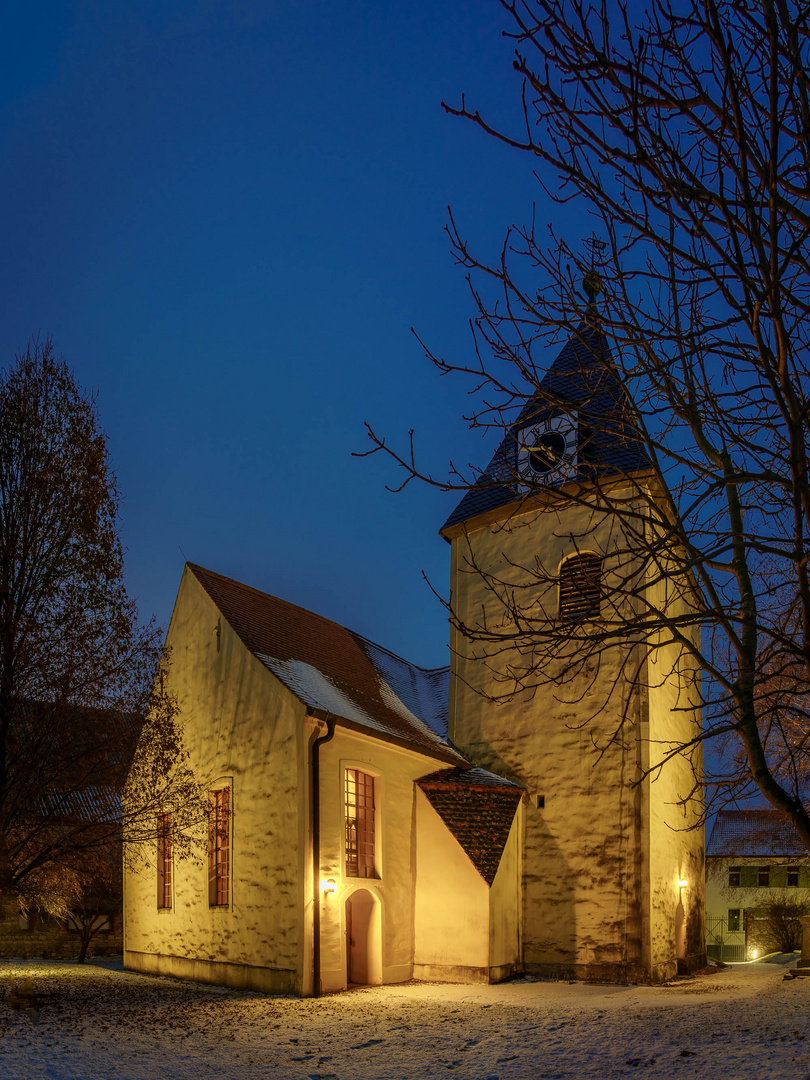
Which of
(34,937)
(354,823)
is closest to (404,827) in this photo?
(354,823)

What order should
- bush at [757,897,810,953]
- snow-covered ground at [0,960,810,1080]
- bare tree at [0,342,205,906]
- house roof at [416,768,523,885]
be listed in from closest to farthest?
1. snow-covered ground at [0,960,810,1080]
2. bare tree at [0,342,205,906]
3. house roof at [416,768,523,885]
4. bush at [757,897,810,953]

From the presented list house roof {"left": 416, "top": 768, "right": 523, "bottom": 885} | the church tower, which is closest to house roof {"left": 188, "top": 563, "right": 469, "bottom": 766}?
house roof {"left": 416, "top": 768, "right": 523, "bottom": 885}

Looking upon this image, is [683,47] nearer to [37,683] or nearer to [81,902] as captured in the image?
[37,683]

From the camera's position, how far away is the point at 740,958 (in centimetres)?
3688

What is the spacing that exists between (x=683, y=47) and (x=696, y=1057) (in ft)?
26.5

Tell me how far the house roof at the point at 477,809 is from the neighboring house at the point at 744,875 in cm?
2332

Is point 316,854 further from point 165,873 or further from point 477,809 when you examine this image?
point 165,873

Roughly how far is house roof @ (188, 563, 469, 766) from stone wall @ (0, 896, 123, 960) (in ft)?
30.2

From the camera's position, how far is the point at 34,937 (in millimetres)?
21188

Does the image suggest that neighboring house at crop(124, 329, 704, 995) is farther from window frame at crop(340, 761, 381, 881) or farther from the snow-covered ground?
the snow-covered ground

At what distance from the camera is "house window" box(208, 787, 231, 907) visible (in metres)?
16.5

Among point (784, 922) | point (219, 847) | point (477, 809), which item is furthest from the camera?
point (784, 922)

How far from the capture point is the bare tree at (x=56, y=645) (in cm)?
1208

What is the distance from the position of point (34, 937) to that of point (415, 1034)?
1431 cm
